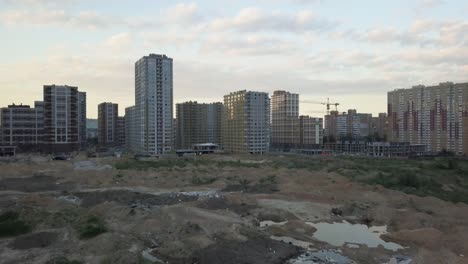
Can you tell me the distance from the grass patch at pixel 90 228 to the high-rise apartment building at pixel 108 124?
5332 inches

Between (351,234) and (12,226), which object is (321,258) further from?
(12,226)

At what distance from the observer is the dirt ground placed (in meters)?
22.8

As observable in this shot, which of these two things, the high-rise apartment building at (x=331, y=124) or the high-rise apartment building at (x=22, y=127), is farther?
the high-rise apartment building at (x=331, y=124)

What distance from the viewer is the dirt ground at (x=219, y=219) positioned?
22844 mm

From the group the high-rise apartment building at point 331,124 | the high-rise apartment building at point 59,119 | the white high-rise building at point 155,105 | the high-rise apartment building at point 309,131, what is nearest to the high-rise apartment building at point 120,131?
the high-rise apartment building at point 59,119

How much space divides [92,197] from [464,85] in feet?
373

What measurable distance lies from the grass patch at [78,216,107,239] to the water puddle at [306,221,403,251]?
1463cm

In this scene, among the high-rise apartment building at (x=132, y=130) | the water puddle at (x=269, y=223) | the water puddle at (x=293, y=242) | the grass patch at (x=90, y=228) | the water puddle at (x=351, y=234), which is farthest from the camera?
the high-rise apartment building at (x=132, y=130)

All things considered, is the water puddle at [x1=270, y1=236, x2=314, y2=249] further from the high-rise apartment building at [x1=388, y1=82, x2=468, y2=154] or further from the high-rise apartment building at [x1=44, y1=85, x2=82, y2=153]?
the high-rise apartment building at [x1=388, y1=82, x2=468, y2=154]

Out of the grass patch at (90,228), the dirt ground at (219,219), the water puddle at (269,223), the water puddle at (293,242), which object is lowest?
the water puddle at (293,242)

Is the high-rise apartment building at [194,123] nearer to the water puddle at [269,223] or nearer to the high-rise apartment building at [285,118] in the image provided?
the high-rise apartment building at [285,118]

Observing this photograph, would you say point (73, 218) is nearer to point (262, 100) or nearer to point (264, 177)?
point (264, 177)

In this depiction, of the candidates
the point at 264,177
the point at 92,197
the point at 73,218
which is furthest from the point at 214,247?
the point at 264,177

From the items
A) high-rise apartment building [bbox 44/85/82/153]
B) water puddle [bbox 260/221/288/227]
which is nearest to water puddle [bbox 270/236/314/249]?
water puddle [bbox 260/221/288/227]
